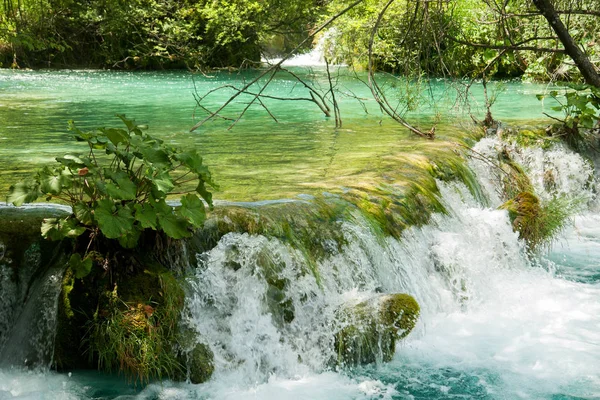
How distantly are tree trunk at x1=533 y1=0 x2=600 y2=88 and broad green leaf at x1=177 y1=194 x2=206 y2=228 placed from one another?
2.78 meters

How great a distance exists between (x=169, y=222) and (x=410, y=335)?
6.15ft

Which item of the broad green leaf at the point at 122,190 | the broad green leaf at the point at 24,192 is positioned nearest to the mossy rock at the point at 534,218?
the broad green leaf at the point at 122,190

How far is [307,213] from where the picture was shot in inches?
204

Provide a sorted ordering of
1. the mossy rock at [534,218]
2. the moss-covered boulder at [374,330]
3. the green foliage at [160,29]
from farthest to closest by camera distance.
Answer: the green foliage at [160,29] → the mossy rock at [534,218] → the moss-covered boulder at [374,330]

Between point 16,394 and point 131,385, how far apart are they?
1.91 ft

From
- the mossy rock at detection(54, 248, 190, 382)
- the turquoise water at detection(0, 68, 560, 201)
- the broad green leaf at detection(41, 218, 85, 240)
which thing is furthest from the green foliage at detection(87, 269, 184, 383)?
the turquoise water at detection(0, 68, 560, 201)

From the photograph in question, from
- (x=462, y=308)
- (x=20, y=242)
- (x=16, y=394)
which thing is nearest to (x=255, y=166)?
(x=462, y=308)

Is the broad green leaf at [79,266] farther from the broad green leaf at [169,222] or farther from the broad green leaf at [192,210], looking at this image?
the broad green leaf at [192,210]

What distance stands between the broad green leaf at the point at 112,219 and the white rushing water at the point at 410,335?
692 millimetres

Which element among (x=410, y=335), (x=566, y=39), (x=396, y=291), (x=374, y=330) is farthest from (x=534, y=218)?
(x=374, y=330)

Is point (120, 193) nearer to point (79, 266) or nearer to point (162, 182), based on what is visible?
point (162, 182)

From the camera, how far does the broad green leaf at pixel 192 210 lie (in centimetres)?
399

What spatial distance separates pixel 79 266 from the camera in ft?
13.0

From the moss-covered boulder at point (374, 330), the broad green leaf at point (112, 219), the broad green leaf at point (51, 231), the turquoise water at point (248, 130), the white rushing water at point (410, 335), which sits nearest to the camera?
the broad green leaf at point (112, 219)
